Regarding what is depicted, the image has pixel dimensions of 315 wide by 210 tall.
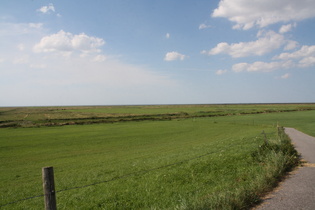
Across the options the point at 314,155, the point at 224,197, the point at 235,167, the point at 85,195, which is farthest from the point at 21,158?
the point at 314,155

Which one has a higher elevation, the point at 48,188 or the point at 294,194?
the point at 48,188

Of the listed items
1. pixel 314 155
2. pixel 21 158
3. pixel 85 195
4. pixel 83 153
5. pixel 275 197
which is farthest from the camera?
pixel 83 153

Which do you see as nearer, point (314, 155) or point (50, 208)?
point (50, 208)

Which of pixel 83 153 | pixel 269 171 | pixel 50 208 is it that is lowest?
pixel 83 153

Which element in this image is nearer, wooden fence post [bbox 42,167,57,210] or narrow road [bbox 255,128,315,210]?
wooden fence post [bbox 42,167,57,210]

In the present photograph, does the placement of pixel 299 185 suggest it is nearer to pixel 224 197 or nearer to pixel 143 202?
pixel 224 197

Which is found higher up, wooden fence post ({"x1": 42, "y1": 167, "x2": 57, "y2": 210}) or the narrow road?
wooden fence post ({"x1": 42, "y1": 167, "x2": 57, "y2": 210})

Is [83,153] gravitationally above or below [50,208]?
below

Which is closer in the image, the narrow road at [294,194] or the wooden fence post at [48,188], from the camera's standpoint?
the wooden fence post at [48,188]

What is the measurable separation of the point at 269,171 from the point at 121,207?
6.58 metres

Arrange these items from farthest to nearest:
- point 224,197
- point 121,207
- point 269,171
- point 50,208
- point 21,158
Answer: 1. point 21,158
2. point 269,171
3. point 121,207
4. point 224,197
5. point 50,208

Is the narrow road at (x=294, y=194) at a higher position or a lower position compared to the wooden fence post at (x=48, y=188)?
lower

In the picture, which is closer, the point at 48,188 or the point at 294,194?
the point at 48,188

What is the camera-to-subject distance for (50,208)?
5688 millimetres
